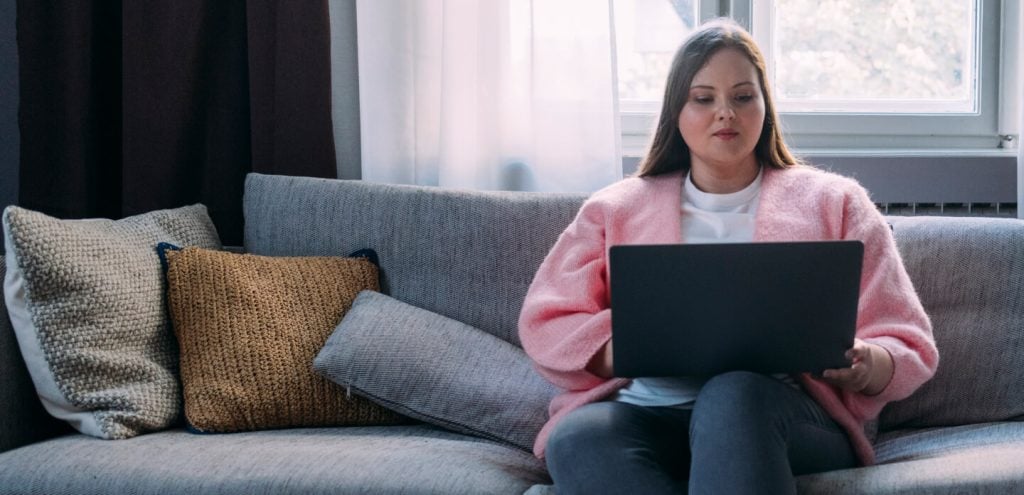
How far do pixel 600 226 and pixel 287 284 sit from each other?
0.61 meters

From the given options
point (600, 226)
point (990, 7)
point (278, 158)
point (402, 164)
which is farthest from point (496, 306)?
point (990, 7)

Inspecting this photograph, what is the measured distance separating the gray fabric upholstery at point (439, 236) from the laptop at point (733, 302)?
707mm

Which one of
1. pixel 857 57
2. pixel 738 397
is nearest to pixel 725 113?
pixel 738 397

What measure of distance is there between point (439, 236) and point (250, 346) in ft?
1.48

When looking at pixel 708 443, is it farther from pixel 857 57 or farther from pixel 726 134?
pixel 857 57

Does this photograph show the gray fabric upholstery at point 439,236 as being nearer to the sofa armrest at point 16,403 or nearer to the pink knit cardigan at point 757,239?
the pink knit cardigan at point 757,239

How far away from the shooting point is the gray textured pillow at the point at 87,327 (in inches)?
70.9

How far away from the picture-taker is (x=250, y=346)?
1920mm

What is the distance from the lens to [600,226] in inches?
73.7

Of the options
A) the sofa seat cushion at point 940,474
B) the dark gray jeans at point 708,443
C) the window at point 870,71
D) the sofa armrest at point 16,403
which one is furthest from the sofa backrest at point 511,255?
the window at point 870,71

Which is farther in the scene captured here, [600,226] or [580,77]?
[580,77]

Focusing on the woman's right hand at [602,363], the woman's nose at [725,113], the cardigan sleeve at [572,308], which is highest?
the woman's nose at [725,113]

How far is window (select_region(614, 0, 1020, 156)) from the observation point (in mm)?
2682

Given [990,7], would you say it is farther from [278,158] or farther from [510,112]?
[278,158]
